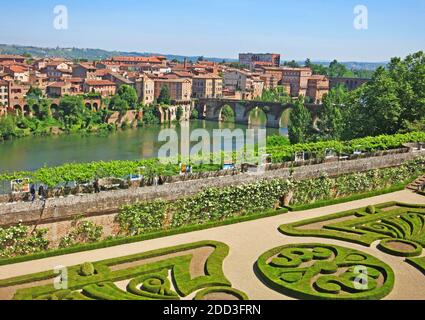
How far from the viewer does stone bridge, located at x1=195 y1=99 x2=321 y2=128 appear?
2955 inches

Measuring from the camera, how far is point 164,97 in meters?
80.8

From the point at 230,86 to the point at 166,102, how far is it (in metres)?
25.7

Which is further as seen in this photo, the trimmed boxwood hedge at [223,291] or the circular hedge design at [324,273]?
the circular hedge design at [324,273]

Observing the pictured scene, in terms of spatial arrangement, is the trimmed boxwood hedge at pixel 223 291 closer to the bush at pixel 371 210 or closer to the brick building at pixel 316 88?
the bush at pixel 371 210

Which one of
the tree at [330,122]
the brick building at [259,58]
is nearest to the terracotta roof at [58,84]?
the tree at [330,122]

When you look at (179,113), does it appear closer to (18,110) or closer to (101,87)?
(101,87)

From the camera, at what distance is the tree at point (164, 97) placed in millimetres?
80250

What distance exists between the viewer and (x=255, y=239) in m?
20.5

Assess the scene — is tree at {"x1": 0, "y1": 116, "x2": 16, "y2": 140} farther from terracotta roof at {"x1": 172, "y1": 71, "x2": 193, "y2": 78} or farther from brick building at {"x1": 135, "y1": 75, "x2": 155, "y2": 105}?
terracotta roof at {"x1": 172, "y1": 71, "x2": 193, "y2": 78}

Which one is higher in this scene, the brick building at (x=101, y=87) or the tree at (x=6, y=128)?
the brick building at (x=101, y=87)

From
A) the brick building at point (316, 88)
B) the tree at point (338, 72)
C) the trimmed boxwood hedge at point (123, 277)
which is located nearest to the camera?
the trimmed boxwood hedge at point (123, 277)

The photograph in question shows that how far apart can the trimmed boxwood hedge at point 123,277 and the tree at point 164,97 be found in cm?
6282
